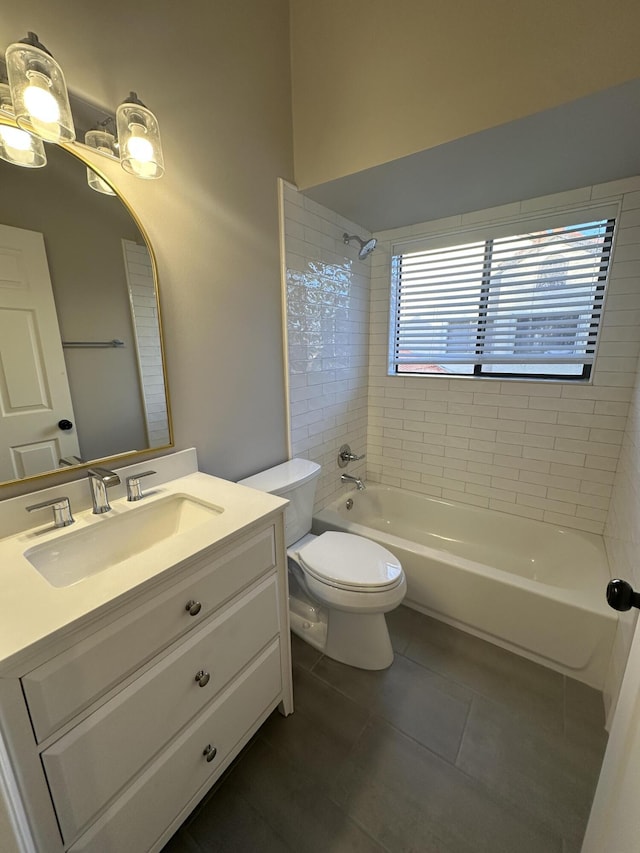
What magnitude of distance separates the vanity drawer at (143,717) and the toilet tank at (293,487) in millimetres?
511

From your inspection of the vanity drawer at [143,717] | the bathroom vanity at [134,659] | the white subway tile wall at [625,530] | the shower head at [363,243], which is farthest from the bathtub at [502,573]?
the shower head at [363,243]

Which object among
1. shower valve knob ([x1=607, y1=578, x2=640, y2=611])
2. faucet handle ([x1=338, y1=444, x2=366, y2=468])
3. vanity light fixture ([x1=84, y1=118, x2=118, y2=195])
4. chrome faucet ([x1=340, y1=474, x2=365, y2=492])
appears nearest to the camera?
shower valve knob ([x1=607, y1=578, x2=640, y2=611])

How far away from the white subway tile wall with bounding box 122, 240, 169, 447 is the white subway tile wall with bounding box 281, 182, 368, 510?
71cm

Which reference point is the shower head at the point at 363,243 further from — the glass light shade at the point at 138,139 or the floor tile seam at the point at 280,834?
the floor tile seam at the point at 280,834

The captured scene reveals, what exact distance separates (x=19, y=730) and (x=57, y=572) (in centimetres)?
39

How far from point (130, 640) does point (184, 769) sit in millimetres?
486

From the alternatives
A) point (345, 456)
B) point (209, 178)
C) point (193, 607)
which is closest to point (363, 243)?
point (209, 178)

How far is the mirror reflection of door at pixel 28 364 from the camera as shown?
89cm

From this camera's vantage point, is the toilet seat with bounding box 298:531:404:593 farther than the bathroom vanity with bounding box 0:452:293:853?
Yes

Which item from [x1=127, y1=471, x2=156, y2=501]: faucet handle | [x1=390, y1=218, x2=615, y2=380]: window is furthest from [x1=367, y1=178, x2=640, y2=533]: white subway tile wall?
[x1=127, y1=471, x2=156, y2=501]: faucet handle

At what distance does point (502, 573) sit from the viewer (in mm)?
1632

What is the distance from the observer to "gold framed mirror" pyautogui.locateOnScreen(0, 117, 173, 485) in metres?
0.90

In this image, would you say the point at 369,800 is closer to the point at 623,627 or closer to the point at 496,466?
the point at 623,627

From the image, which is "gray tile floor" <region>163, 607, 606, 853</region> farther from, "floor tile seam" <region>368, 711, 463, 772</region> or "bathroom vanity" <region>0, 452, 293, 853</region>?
"bathroom vanity" <region>0, 452, 293, 853</region>
